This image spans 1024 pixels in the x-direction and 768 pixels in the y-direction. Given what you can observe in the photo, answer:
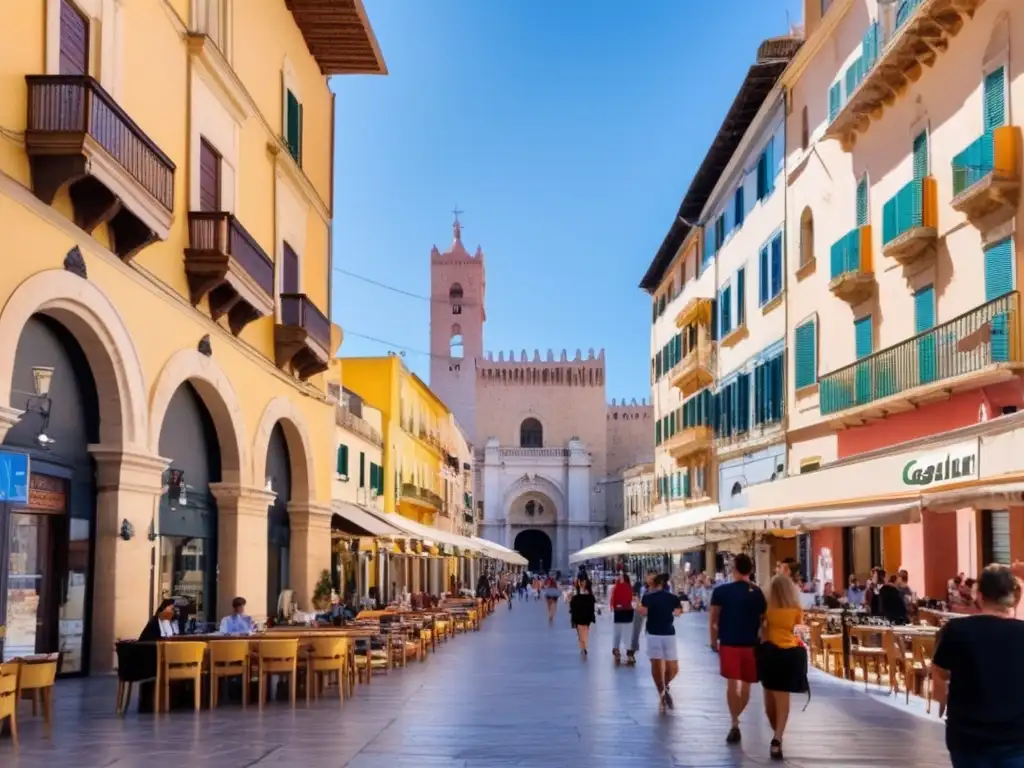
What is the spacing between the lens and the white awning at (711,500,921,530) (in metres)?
13.4

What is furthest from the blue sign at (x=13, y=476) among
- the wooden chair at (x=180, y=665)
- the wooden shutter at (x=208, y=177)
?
the wooden shutter at (x=208, y=177)

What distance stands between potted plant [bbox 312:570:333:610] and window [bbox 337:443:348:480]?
30.1 ft

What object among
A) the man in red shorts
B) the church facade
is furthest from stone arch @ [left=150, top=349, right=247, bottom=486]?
the church facade

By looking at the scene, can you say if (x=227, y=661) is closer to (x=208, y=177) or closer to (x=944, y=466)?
(x=944, y=466)

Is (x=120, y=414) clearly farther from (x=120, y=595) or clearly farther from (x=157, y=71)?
(x=157, y=71)

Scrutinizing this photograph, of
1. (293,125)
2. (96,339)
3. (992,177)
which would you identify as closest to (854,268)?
(992,177)

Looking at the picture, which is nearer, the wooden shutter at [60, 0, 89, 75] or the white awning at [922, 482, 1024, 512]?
the white awning at [922, 482, 1024, 512]

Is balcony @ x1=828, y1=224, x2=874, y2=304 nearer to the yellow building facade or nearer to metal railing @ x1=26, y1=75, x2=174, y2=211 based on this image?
the yellow building facade

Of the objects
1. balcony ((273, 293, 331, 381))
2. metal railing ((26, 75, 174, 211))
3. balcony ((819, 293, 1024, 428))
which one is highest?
metal railing ((26, 75, 174, 211))

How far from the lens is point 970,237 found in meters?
20.2

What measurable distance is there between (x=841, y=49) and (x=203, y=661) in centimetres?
1856

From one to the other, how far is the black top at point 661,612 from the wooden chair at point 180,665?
5043 millimetres

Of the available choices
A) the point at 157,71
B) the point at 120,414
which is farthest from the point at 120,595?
the point at 157,71

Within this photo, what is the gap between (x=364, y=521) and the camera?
2811cm
